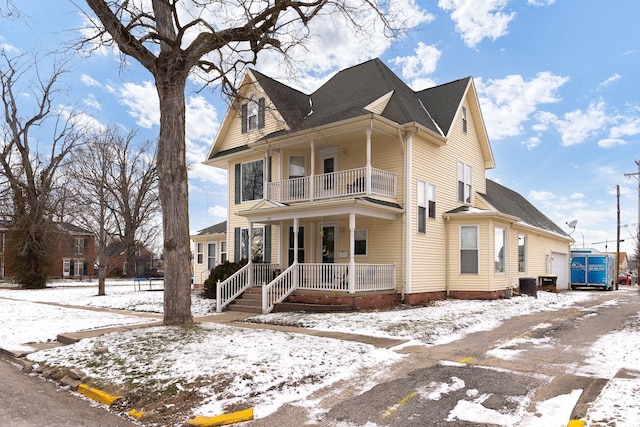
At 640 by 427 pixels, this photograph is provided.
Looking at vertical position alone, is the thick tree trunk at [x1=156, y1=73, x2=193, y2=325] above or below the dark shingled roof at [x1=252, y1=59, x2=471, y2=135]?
below

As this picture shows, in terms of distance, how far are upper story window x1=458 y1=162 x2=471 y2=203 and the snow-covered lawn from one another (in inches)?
328

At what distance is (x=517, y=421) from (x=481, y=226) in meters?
13.9

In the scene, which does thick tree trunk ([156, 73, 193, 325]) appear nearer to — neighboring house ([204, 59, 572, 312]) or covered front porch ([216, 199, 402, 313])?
neighboring house ([204, 59, 572, 312])

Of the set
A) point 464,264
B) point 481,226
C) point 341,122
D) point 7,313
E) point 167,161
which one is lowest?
point 7,313

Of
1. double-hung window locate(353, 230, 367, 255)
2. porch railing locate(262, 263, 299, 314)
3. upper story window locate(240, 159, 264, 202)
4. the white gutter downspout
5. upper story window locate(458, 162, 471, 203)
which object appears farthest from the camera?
upper story window locate(458, 162, 471, 203)

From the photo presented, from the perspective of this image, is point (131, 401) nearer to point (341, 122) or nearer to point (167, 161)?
point (167, 161)

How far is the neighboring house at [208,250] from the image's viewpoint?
2595 cm

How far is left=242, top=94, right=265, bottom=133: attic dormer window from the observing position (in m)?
19.9

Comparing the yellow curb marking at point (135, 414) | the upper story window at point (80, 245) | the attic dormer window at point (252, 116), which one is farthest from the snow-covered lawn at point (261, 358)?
the upper story window at point (80, 245)

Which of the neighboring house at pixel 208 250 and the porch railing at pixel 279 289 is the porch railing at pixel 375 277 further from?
the neighboring house at pixel 208 250

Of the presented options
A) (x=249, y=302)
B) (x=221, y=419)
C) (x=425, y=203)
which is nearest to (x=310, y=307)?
(x=249, y=302)

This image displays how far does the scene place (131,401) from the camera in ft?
20.4

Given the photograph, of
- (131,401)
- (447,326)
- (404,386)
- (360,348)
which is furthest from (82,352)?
(447,326)

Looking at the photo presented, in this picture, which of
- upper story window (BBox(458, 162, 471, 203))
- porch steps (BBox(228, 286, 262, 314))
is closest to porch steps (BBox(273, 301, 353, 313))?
porch steps (BBox(228, 286, 262, 314))
